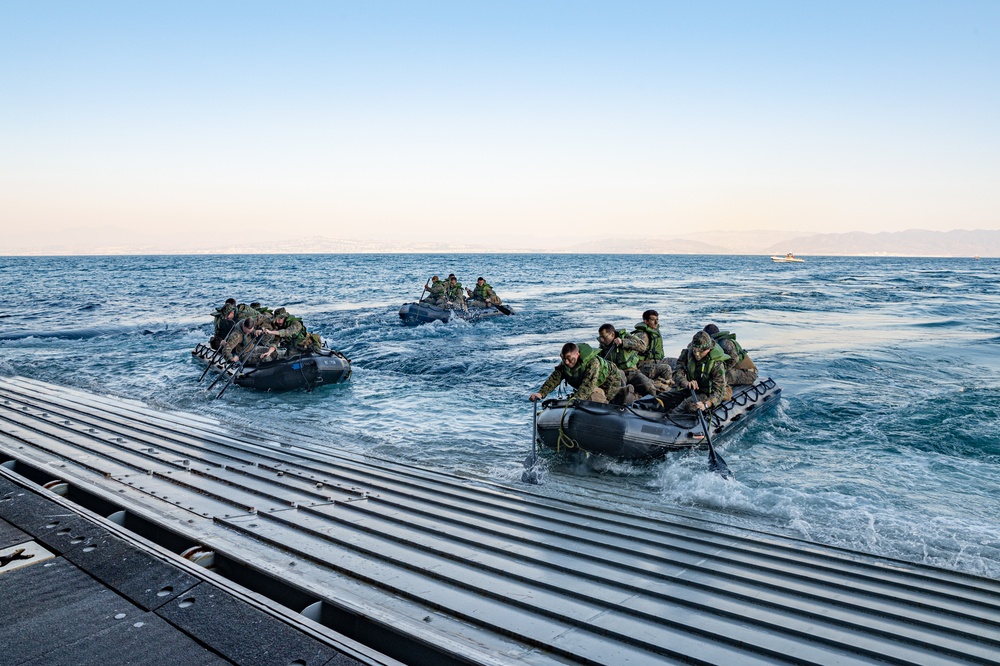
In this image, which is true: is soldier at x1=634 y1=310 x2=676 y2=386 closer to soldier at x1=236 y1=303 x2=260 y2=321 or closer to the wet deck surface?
the wet deck surface

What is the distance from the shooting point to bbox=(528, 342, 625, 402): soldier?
36.1 feet

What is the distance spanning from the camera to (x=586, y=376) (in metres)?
11.1

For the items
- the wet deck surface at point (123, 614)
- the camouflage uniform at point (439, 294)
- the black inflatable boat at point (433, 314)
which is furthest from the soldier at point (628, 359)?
the camouflage uniform at point (439, 294)

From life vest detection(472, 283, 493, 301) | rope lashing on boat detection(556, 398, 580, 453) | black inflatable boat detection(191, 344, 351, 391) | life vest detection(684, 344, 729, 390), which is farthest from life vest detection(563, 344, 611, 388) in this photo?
life vest detection(472, 283, 493, 301)

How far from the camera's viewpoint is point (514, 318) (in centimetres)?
3500

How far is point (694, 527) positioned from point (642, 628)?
2.64m

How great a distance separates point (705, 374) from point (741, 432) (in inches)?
79.0

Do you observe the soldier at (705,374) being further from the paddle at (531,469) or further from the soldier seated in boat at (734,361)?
the paddle at (531,469)

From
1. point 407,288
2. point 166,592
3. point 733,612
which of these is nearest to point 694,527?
point 733,612

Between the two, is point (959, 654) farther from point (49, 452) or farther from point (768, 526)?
point (49, 452)

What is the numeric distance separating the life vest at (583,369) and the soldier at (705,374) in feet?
4.07

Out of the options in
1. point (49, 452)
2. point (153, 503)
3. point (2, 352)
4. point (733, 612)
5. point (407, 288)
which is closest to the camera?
point (733, 612)

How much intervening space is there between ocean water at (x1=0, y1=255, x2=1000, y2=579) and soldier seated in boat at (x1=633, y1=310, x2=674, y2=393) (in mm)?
1510

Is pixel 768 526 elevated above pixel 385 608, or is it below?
below
